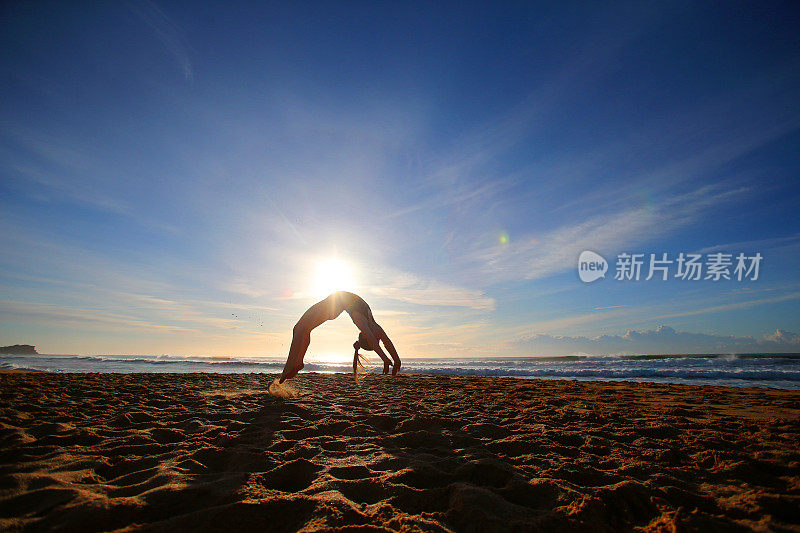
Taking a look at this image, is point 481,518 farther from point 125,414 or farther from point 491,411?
point 125,414

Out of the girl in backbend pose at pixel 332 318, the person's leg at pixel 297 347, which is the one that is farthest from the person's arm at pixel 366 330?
the person's leg at pixel 297 347

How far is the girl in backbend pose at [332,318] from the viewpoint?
6.43 meters

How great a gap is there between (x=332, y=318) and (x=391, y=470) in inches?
170

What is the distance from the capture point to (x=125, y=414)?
4.32 m

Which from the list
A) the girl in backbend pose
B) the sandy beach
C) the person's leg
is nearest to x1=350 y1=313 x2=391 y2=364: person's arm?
the girl in backbend pose

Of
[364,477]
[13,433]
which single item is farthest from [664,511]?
[13,433]

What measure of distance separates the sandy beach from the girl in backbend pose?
5.56 ft

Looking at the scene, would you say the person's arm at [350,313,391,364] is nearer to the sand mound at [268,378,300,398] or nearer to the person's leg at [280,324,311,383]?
the person's leg at [280,324,311,383]

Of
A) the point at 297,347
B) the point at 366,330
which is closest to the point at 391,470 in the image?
the point at 366,330

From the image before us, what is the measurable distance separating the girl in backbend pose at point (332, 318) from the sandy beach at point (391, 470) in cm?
170

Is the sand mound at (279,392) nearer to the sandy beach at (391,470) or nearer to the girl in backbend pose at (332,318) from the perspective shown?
the girl in backbend pose at (332,318)

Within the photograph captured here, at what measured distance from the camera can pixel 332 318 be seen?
6715 millimetres

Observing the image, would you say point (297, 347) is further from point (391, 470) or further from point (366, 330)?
point (391, 470)

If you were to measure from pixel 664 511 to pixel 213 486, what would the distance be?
2.76m
